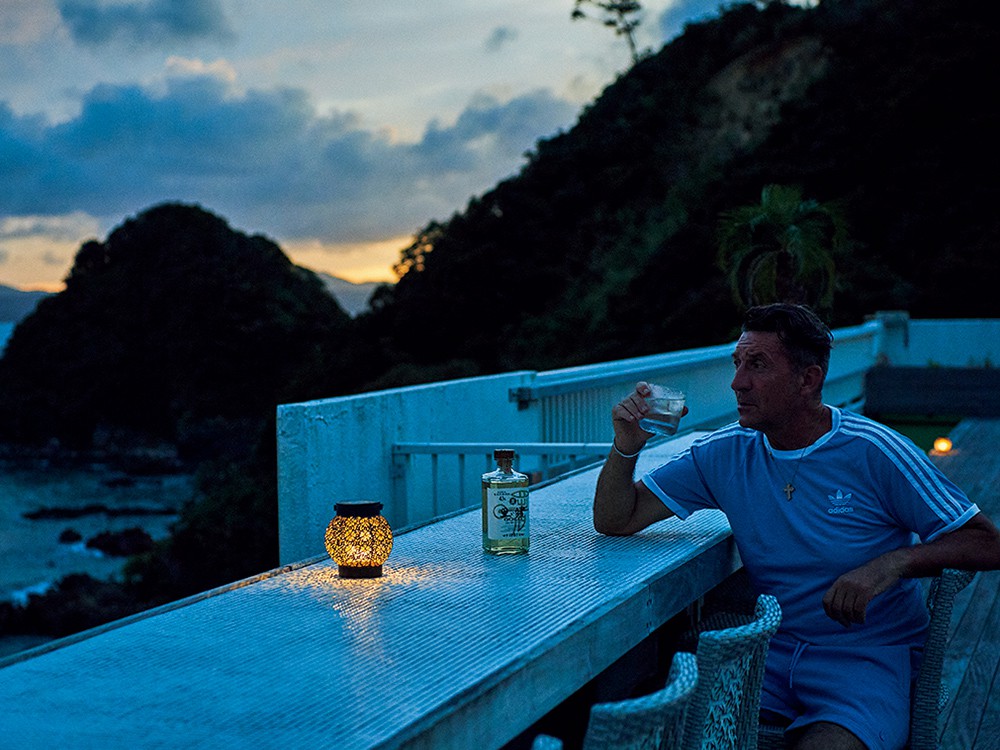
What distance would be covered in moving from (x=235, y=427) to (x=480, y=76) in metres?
28.6

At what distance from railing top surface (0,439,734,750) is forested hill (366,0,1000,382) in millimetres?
17501

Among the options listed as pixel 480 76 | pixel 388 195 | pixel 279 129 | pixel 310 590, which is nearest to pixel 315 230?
pixel 388 195

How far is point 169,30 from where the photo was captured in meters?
60.2

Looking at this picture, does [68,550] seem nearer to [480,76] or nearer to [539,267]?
[539,267]

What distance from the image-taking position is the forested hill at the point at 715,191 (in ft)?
87.1

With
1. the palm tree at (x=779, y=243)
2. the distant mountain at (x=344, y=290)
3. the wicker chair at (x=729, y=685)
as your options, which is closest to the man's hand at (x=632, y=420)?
the wicker chair at (x=729, y=685)

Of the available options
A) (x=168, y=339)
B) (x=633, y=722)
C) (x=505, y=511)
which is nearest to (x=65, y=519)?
(x=168, y=339)

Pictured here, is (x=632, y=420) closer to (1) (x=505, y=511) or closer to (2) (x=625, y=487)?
(2) (x=625, y=487)

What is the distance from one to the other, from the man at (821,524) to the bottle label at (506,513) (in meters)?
0.29

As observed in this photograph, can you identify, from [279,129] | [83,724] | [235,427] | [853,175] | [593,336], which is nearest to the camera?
[83,724]

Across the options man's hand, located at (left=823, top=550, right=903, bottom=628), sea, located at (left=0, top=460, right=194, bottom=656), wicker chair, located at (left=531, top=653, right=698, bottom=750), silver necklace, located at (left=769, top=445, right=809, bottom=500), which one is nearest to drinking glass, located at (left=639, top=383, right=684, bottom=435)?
silver necklace, located at (left=769, top=445, right=809, bottom=500)

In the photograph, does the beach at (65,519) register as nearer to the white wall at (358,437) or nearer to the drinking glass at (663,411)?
the white wall at (358,437)

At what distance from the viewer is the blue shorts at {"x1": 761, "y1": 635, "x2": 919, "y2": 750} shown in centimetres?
230

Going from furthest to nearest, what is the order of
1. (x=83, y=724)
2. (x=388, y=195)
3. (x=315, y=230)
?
1. (x=315, y=230)
2. (x=388, y=195)
3. (x=83, y=724)
